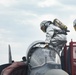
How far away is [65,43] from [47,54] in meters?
1.16

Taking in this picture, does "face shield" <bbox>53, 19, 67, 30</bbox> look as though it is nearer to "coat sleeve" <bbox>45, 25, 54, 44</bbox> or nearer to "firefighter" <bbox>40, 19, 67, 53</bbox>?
"firefighter" <bbox>40, 19, 67, 53</bbox>

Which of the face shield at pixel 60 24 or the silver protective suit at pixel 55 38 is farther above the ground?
the face shield at pixel 60 24

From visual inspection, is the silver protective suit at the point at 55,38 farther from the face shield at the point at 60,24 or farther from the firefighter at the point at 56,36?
the face shield at the point at 60,24

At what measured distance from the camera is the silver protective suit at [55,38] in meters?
13.3

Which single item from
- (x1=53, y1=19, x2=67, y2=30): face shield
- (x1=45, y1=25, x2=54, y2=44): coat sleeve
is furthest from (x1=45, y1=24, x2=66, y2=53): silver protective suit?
(x1=53, y1=19, x2=67, y2=30): face shield

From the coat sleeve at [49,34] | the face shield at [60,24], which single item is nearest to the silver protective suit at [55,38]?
the coat sleeve at [49,34]

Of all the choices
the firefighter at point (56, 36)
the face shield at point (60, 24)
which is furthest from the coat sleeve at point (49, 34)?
the face shield at point (60, 24)

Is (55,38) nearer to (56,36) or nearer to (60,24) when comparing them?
(56,36)

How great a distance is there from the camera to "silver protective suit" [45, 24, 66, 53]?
1333 centimetres

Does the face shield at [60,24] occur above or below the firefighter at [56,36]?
above

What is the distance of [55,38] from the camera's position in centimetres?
1336

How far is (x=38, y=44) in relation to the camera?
13.4 m

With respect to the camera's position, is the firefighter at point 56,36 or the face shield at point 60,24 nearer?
the firefighter at point 56,36

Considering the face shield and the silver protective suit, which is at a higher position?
the face shield
